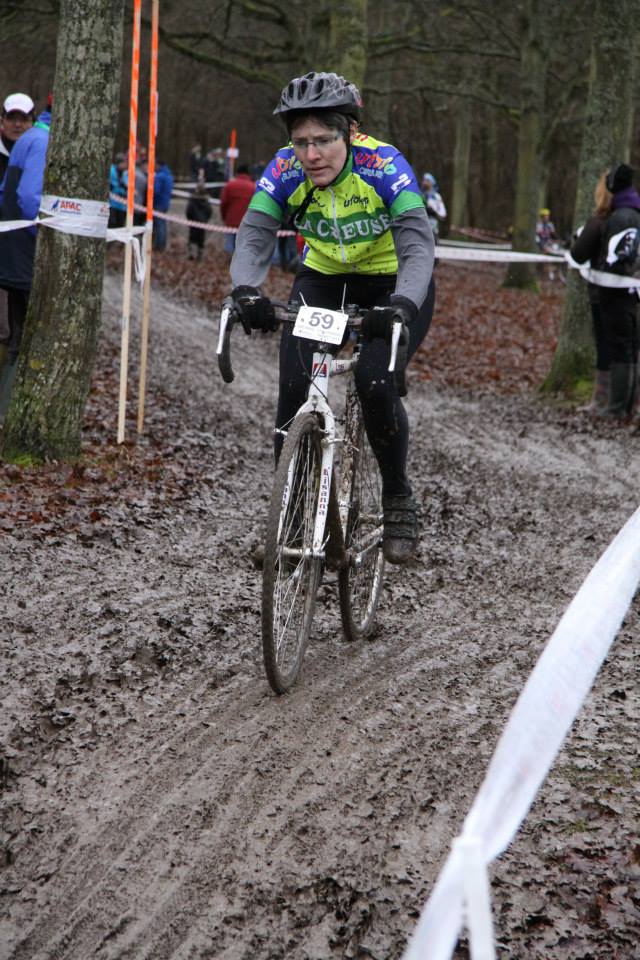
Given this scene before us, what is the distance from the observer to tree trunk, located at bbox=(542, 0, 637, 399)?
12.6 meters

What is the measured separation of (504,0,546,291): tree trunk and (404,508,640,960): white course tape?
2414 cm

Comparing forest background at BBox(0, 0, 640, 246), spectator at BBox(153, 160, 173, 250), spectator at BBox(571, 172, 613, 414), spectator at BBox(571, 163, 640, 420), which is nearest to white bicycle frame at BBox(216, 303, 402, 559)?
spectator at BBox(571, 163, 640, 420)

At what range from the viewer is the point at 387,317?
4.26 metres

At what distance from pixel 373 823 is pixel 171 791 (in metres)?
0.68

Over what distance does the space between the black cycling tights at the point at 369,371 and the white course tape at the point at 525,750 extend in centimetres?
226

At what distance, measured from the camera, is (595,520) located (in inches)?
311

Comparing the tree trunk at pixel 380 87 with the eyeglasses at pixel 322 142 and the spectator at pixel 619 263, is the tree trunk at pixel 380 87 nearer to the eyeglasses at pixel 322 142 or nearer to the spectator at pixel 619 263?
the spectator at pixel 619 263

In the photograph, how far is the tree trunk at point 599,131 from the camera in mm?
12586

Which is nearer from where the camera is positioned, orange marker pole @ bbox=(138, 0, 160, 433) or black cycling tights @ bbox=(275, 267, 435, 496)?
black cycling tights @ bbox=(275, 267, 435, 496)

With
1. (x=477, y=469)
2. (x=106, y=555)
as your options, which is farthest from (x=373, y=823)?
(x=477, y=469)

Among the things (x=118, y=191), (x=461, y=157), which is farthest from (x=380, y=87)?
(x=461, y=157)

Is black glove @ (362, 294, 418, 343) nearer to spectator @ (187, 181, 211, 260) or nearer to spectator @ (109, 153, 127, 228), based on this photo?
spectator @ (109, 153, 127, 228)

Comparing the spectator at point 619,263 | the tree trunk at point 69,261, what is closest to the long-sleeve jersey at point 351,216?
the tree trunk at point 69,261

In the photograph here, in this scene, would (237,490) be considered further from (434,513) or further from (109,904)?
(109,904)
